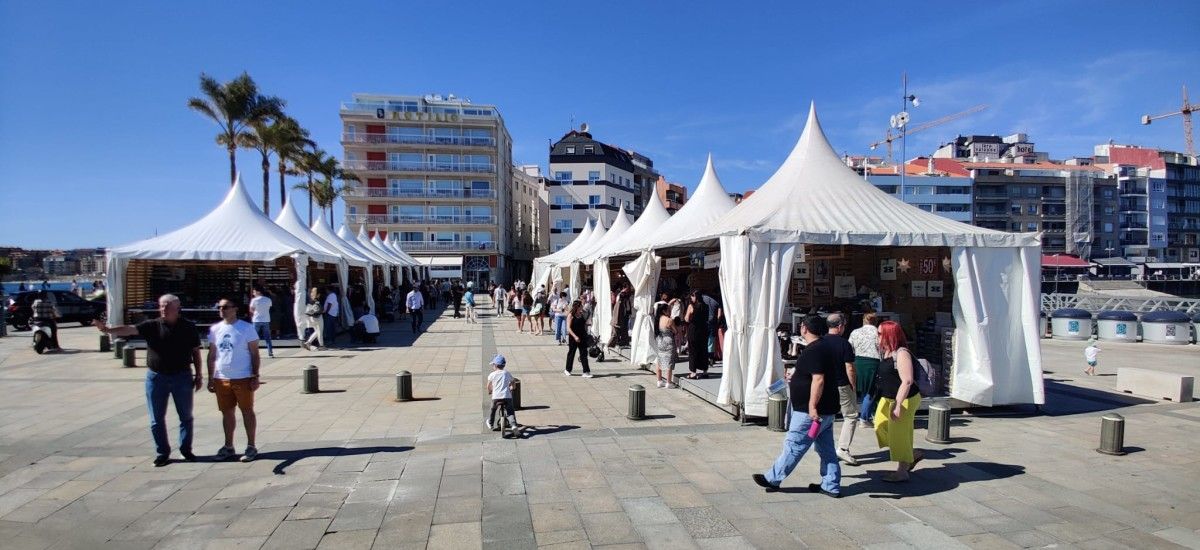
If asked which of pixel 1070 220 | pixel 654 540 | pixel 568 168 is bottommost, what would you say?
pixel 654 540

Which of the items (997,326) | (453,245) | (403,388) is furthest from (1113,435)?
(453,245)

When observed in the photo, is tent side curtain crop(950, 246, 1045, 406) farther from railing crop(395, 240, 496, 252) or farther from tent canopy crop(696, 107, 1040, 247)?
railing crop(395, 240, 496, 252)

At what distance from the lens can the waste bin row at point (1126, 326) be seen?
16.4 meters

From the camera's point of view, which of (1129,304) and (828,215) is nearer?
(828,215)

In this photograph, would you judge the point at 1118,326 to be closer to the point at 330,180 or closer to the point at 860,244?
the point at 860,244

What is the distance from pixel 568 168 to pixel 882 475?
62.6 meters

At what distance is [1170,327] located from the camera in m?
16.4

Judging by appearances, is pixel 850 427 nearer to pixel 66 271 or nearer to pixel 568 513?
pixel 568 513

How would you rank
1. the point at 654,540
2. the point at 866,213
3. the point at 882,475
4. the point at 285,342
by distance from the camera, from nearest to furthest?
the point at 654,540, the point at 882,475, the point at 866,213, the point at 285,342

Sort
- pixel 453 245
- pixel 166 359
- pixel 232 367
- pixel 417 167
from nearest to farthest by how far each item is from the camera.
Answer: pixel 166 359 < pixel 232 367 < pixel 417 167 < pixel 453 245

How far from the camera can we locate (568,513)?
4.68 m

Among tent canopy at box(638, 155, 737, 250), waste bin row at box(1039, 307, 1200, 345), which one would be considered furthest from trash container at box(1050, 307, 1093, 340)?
tent canopy at box(638, 155, 737, 250)

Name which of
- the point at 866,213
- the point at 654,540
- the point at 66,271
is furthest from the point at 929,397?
the point at 66,271

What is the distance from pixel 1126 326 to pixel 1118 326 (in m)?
0.17
